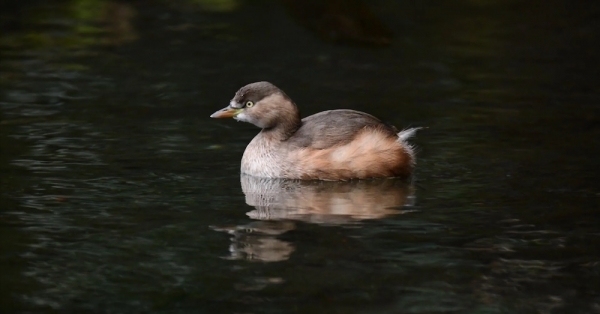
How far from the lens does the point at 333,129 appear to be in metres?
8.52

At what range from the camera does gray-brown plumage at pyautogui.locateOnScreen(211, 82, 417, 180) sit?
8.49 metres

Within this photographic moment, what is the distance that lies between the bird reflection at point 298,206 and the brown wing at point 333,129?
31 centimetres

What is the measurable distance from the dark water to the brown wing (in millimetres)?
339

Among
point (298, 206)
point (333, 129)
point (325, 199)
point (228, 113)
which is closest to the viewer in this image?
point (298, 206)

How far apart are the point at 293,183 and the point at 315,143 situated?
35 cm

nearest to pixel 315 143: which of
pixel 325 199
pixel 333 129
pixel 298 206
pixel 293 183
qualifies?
pixel 333 129

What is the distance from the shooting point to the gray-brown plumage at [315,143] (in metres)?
8.49

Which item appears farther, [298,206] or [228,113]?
[228,113]

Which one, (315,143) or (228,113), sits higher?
(228,113)

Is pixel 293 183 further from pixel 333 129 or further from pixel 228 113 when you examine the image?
pixel 228 113

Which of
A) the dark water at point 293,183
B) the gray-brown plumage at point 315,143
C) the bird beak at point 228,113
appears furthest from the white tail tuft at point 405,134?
the bird beak at point 228,113

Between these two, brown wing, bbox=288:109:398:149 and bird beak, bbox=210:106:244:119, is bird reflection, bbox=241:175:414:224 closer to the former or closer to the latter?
brown wing, bbox=288:109:398:149

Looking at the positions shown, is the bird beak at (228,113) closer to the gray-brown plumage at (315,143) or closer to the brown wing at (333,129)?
the gray-brown plumage at (315,143)

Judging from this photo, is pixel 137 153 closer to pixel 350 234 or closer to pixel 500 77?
pixel 350 234
